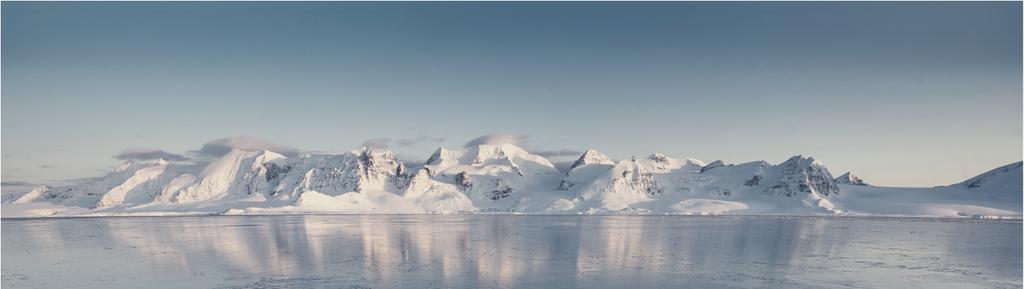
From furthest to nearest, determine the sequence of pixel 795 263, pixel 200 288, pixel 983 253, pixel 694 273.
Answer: pixel 983 253 → pixel 795 263 → pixel 694 273 → pixel 200 288

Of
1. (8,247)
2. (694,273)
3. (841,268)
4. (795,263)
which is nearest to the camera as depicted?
(694,273)

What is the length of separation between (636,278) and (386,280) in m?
14.1

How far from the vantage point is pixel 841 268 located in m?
39.2

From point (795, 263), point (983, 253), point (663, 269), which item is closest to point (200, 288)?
point (663, 269)

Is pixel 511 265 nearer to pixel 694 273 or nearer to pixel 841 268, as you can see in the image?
pixel 694 273

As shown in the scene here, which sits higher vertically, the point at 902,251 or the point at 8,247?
the point at 902,251

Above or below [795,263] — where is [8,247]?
below

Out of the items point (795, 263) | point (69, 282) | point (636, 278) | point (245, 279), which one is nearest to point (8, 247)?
point (69, 282)

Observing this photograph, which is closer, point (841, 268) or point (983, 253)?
point (841, 268)

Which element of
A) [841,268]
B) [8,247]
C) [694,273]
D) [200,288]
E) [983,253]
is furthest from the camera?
[8,247]

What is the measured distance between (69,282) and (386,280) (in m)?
17.9

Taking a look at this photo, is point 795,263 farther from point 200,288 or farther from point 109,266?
point 109,266

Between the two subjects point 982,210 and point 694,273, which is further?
point 982,210

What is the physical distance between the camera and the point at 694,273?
119 ft
